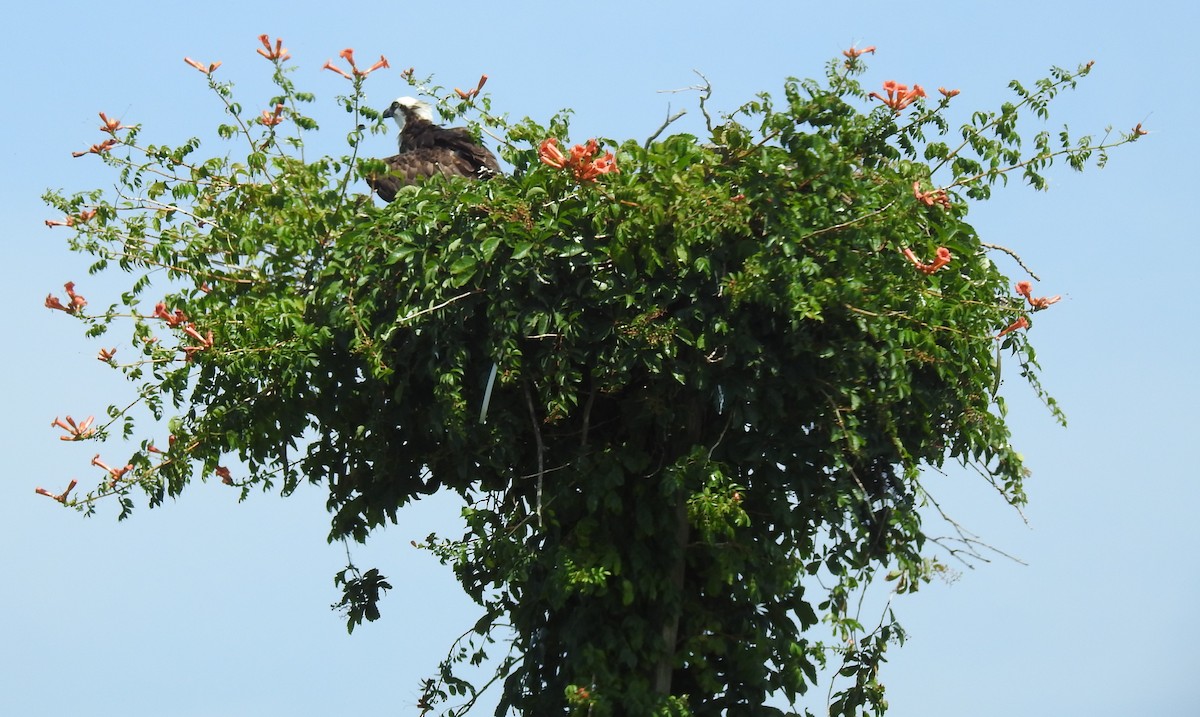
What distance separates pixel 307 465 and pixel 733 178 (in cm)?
210

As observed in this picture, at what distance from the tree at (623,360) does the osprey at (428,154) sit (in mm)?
992

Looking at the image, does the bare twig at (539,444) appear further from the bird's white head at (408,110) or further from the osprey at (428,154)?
the bird's white head at (408,110)

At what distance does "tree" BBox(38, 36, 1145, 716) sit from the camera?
6.11m

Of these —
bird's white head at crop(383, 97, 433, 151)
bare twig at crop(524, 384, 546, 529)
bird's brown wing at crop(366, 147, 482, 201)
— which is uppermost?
bird's white head at crop(383, 97, 433, 151)

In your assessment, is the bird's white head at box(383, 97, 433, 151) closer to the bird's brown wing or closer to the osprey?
the osprey

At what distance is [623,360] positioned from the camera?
242 inches

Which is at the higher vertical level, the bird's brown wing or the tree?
the bird's brown wing

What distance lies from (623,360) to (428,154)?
6.57 ft

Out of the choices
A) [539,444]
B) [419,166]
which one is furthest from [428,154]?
[539,444]

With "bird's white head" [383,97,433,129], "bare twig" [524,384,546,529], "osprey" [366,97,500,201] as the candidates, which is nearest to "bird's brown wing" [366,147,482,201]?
"osprey" [366,97,500,201]

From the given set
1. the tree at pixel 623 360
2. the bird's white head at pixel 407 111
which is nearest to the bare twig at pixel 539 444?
the tree at pixel 623 360

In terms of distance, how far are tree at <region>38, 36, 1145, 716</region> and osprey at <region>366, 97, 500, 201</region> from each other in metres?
0.99

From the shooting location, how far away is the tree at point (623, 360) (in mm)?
6109

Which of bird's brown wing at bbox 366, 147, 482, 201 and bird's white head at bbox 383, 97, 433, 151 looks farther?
bird's white head at bbox 383, 97, 433, 151
